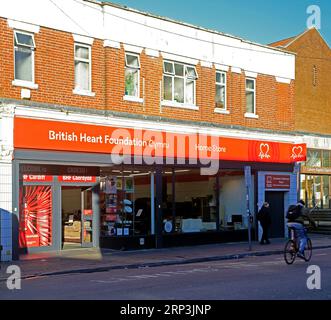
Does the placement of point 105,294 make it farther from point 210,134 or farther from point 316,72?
point 316,72

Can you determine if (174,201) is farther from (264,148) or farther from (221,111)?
(264,148)

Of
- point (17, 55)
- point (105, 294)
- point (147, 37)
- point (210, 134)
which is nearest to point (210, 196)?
point (210, 134)

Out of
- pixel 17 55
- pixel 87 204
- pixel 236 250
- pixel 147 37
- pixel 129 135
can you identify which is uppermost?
pixel 147 37

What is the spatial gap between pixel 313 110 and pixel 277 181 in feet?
28.3

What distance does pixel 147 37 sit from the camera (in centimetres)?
2214

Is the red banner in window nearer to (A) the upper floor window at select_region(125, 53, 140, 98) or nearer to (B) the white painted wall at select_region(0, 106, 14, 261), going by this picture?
(B) the white painted wall at select_region(0, 106, 14, 261)

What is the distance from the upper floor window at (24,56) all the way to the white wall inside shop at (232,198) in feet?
30.9

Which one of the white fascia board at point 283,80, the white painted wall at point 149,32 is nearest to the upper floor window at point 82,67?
the white painted wall at point 149,32

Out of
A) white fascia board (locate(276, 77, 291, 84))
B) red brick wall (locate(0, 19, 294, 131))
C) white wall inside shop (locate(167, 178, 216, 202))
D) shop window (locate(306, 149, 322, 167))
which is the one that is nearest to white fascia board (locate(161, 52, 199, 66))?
red brick wall (locate(0, 19, 294, 131))

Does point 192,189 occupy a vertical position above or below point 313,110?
below

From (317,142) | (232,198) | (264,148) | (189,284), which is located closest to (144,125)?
(232,198)

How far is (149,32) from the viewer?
2219 cm

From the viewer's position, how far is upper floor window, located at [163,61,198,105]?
75.4 feet
